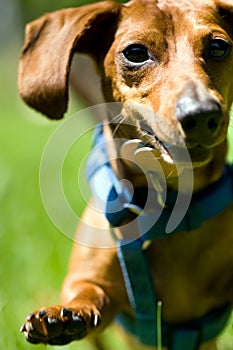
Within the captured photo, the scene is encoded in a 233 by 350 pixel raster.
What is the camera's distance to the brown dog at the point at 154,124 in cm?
269

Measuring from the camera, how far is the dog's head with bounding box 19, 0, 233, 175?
256 centimetres

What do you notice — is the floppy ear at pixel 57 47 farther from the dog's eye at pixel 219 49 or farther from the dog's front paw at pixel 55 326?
the dog's front paw at pixel 55 326

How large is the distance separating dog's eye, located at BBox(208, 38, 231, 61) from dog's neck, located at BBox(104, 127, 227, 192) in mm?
339

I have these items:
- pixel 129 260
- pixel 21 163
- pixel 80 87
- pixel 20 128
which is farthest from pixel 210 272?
pixel 20 128

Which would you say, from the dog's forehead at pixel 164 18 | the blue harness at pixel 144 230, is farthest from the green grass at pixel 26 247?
the dog's forehead at pixel 164 18

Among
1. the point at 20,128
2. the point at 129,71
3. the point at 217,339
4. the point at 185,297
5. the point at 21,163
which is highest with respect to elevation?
the point at 129,71

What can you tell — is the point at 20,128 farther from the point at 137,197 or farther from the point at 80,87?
the point at 137,197

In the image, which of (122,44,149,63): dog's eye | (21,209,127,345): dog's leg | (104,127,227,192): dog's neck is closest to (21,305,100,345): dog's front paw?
(21,209,127,345): dog's leg

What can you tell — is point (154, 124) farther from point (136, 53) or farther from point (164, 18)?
point (164, 18)

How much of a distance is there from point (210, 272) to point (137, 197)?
15.6 inches

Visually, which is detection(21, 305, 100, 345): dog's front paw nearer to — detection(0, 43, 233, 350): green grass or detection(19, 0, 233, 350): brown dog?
detection(19, 0, 233, 350): brown dog

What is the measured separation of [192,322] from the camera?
10.3 ft

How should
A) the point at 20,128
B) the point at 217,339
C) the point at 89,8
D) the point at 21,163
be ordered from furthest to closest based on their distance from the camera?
the point at 20,128
the point at 21,163
the point at 217,339
the point at 89,8

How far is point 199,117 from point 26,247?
2.04 m
